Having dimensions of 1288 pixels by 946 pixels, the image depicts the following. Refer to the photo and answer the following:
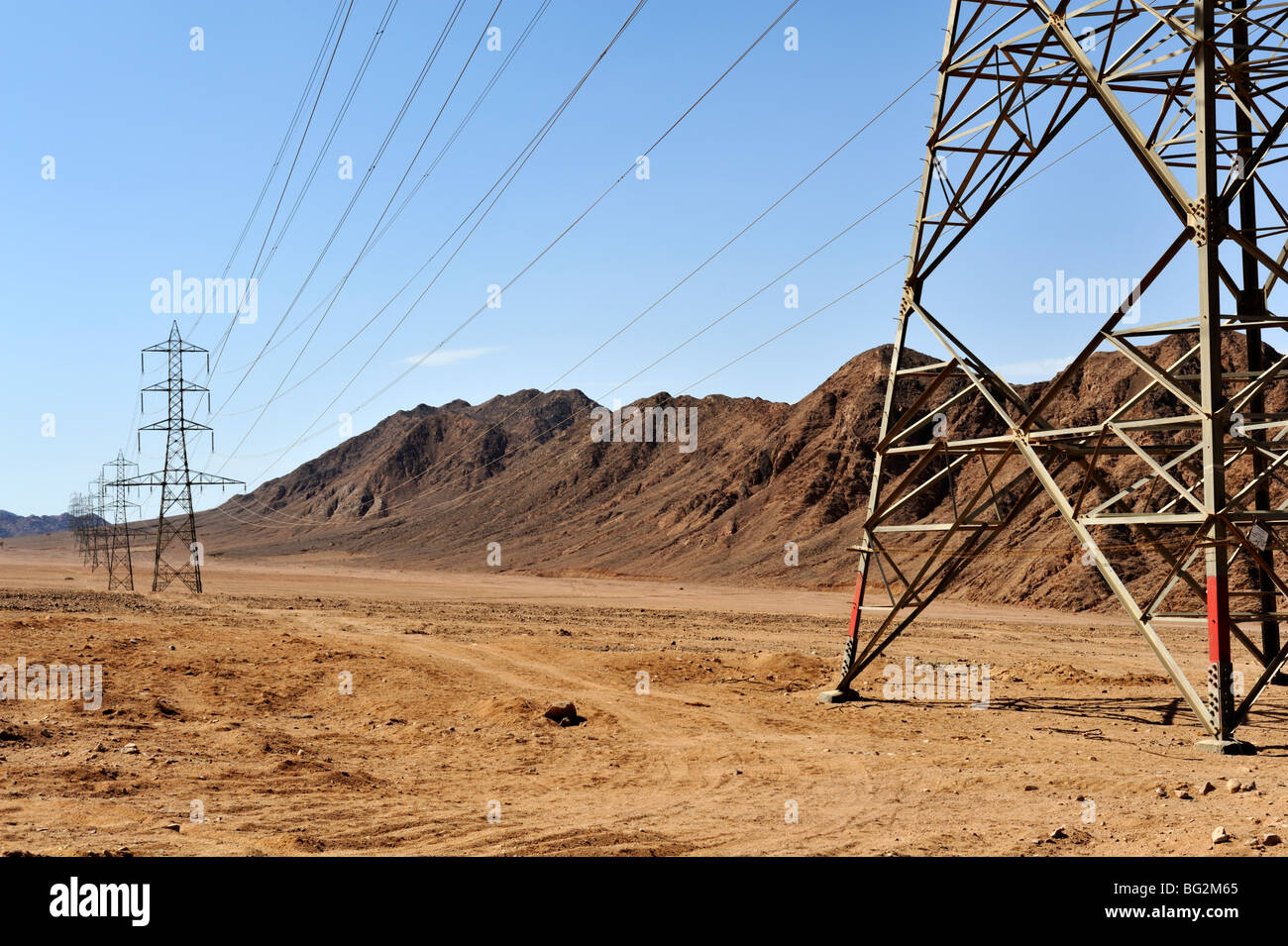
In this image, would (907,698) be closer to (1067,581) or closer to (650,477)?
(1067,581)

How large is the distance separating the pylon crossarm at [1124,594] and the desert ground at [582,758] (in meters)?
0.68

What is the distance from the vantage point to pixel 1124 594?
13.5 metres

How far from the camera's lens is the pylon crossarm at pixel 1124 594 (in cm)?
1282

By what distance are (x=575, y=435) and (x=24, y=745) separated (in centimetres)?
11229

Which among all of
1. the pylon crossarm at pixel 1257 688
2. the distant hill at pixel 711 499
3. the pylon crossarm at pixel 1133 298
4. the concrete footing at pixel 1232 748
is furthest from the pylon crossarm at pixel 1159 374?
the distant hill at pixel 711 499

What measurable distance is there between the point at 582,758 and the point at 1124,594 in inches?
279

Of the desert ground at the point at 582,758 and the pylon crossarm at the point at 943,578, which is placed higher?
the pylon crossarm at the point at 943,578

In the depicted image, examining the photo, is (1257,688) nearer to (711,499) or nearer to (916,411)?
(916,411)

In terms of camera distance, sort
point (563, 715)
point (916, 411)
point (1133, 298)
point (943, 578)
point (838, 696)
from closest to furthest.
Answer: point (1133, 298)
point (563, 715)
point (916, 411)
point (943, 578)
point (838, 696)

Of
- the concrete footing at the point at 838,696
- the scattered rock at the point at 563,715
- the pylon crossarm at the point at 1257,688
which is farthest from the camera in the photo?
the concrete footing at the point at 838,696

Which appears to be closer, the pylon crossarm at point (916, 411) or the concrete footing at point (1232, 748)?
the concrete footing at point (1232, 748)

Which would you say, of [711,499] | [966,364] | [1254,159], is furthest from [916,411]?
[711,499]

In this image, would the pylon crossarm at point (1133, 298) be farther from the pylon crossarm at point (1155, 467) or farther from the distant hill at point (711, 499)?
the distant hill at point (711, 499)
